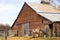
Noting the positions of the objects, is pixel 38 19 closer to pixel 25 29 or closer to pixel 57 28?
pixel 57 28

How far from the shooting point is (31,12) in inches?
1820

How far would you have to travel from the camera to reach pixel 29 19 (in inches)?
1832

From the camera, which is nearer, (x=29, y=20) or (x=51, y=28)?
(x=51, y=28)

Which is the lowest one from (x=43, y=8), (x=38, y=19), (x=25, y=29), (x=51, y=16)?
(x=25, y=29)

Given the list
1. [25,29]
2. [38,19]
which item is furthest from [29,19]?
[38,19]

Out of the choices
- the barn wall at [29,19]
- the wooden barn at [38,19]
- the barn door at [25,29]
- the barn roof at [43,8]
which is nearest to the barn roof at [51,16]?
the wooden barn at [38,19]

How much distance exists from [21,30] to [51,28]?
8523 millimetres

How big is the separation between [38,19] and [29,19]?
279 centimetres

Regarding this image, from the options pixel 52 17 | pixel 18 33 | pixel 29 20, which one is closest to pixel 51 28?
pixel 52 17

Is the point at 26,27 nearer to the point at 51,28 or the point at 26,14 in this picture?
the point at 26,14

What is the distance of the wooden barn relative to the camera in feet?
136

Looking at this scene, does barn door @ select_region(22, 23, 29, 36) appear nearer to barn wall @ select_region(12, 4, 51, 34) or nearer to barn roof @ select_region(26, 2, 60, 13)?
barn wall @ select_region(12, 4, 51, 34)

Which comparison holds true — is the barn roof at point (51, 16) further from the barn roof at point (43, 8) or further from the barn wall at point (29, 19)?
the barn roof at point (43, 8)

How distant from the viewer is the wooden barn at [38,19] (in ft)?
136
